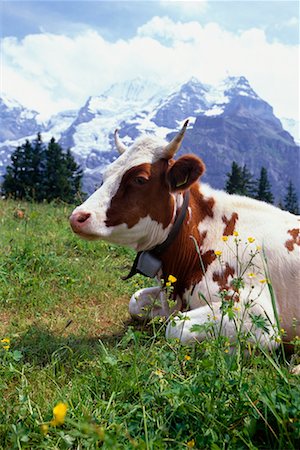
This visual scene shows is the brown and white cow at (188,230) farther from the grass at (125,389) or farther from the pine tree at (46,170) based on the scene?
the pine tree at (46,170)

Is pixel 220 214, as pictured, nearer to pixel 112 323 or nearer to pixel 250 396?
pixel 112 323

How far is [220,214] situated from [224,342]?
197 centimetres

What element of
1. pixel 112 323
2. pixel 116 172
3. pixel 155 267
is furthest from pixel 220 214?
pixel 112 323

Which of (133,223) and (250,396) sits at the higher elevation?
(133,223)

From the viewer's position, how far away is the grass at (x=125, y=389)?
234 centimetres

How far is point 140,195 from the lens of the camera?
437 centimetres

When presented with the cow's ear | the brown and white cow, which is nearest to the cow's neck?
the brown and white cow

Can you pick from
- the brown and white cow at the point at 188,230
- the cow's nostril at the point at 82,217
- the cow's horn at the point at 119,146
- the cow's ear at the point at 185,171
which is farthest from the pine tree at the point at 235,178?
the cow's nostril at the point at 82,217

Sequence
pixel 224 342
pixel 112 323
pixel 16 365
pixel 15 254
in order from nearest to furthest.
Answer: pixel 224 342, pixel 16 365, pixel 112 323, pixel 15 254

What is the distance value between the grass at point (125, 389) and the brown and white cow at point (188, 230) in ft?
2.37

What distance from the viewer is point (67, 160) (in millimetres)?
61875

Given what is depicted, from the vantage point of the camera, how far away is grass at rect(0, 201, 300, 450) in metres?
2.34

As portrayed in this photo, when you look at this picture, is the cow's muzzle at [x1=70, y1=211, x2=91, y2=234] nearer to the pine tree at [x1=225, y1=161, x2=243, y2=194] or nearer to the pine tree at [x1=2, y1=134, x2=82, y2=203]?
the pine tree at [x1=2, y1=134, x2=82, y2=203]

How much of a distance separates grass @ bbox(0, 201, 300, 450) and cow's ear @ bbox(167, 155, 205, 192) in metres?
1.49
